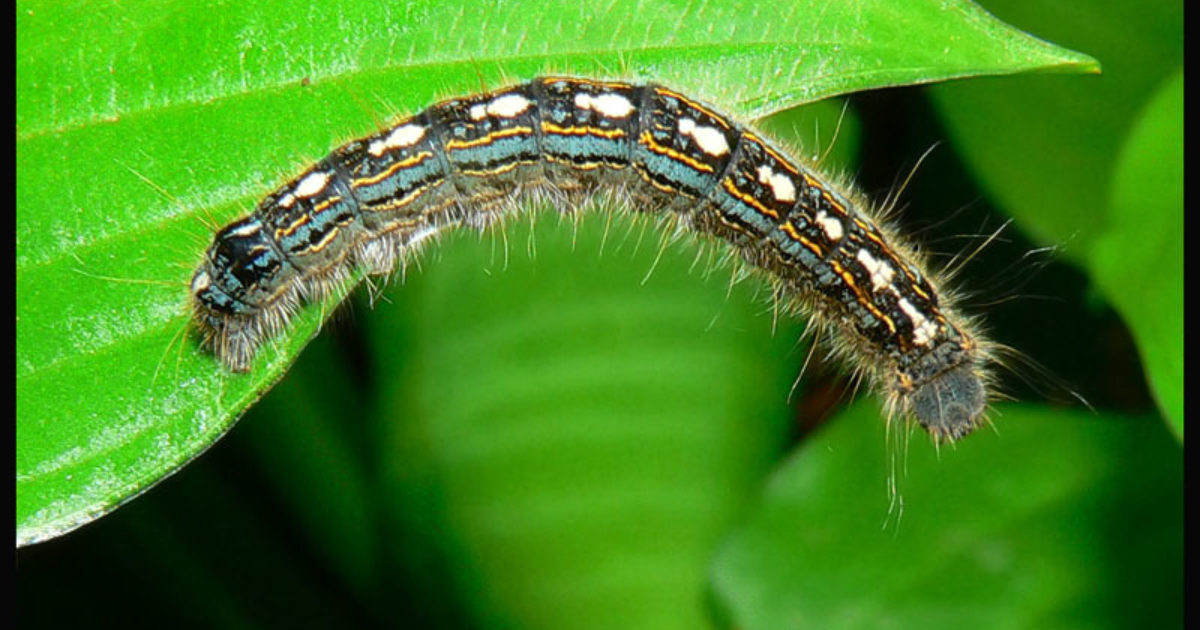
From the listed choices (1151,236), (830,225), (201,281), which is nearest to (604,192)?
(830,225)

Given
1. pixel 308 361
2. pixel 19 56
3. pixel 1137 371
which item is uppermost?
pixel 19 56

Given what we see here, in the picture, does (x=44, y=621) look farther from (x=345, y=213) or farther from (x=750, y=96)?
(x=750, y=96)

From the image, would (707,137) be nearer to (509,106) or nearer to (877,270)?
(509,106)

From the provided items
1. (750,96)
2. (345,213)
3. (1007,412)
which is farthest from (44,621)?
(1007,412)

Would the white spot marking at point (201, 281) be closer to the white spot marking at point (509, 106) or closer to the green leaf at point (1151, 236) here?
the white spot marking at point (509, 106)

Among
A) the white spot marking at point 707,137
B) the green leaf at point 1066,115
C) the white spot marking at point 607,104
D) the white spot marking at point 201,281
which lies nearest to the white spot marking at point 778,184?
the white spot marking at point 707,137

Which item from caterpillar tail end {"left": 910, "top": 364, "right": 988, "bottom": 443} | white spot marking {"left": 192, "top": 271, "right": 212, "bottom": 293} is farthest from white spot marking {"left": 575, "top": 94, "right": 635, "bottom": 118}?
caterpillar tail end {"left": 910, "top": 364, "right": 988, "bottom": 443}
